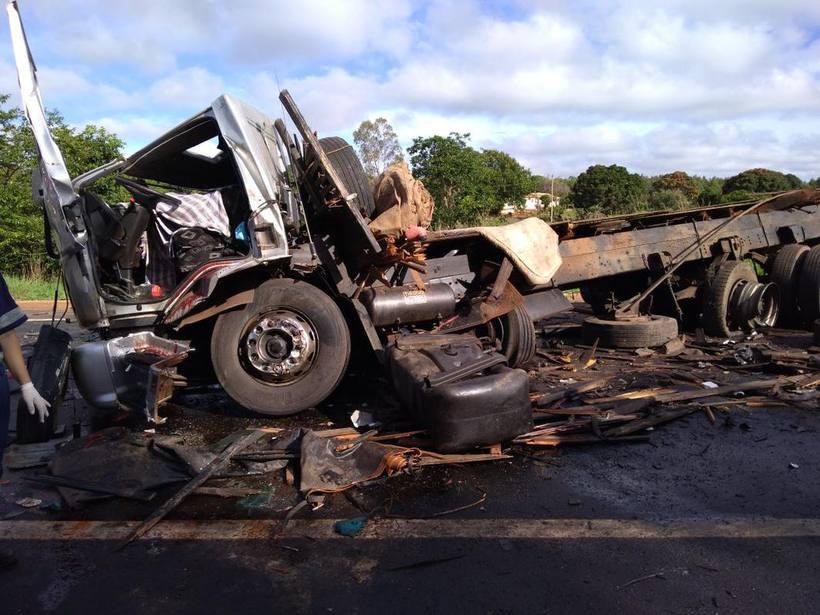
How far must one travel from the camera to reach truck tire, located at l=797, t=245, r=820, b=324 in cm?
802

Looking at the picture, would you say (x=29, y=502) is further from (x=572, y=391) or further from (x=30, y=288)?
(x=30, y=288)

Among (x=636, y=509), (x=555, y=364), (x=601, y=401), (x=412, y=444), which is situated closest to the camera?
(x=636, y=509)

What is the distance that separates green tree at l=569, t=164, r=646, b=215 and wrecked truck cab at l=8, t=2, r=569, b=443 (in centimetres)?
2175

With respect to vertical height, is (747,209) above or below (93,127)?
below

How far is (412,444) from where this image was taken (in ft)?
14.2

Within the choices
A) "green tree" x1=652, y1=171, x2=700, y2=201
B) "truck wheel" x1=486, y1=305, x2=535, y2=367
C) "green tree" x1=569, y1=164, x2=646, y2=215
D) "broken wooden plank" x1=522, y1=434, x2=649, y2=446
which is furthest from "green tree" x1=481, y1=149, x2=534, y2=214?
"broken wooden plank" x1=522, y1=434, x2=649, y2=446

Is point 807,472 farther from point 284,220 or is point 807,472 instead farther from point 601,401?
point 284,220

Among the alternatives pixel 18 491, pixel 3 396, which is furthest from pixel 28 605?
pixel 18 491

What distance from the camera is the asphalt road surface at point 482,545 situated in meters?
2.67

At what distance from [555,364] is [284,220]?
10.9 ft

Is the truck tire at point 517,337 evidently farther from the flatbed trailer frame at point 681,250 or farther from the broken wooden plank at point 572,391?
the flatbed trailer frame at point 681,250

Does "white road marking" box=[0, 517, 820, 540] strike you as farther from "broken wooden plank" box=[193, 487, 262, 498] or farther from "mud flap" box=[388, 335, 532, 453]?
"mud flap" box=[388, 335, 532, 453]

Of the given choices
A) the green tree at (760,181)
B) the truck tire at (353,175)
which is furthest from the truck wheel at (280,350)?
the green tree at (760,181)

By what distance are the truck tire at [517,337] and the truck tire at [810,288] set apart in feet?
14.4
